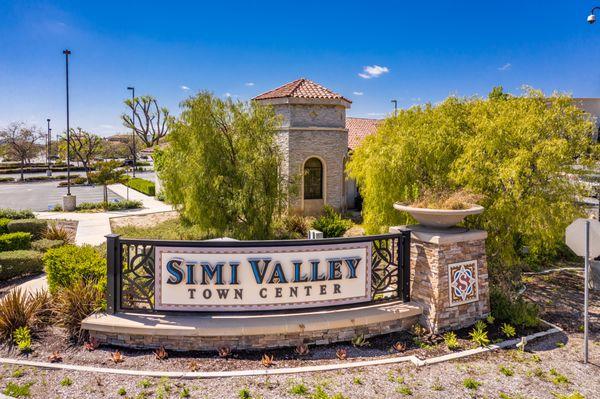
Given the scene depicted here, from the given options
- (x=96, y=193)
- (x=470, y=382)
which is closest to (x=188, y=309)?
(x=470, y=382)

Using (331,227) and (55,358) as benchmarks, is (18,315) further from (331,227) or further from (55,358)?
(331,227)

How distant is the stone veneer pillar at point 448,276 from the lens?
7.38m

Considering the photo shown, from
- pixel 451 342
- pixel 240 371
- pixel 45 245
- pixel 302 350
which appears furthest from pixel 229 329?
pixel 45 245

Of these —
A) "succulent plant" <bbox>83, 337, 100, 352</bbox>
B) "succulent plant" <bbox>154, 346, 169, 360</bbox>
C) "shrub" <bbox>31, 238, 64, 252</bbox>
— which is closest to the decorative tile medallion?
"succulent plant" <bbox>154, 346, 169, 360</bbox>

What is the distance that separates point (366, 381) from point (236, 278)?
2675 millimetres

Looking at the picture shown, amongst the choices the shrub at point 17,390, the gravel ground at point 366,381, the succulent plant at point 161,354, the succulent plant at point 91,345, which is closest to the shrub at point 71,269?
the succulent plant at point 91,345

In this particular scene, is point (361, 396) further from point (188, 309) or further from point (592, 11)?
point (592, 11)

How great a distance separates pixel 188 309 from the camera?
7.02 meters

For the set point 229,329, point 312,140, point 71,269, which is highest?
point 312,140

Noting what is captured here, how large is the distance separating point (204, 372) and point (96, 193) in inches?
1372

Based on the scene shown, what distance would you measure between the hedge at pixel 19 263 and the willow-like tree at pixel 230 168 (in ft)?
16.3

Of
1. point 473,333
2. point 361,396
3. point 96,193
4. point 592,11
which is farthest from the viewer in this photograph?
point 96,193

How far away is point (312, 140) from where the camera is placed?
68.7 ft

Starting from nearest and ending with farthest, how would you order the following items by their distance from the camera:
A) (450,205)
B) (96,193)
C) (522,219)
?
(450,205) → (522,219) → (96,193)
